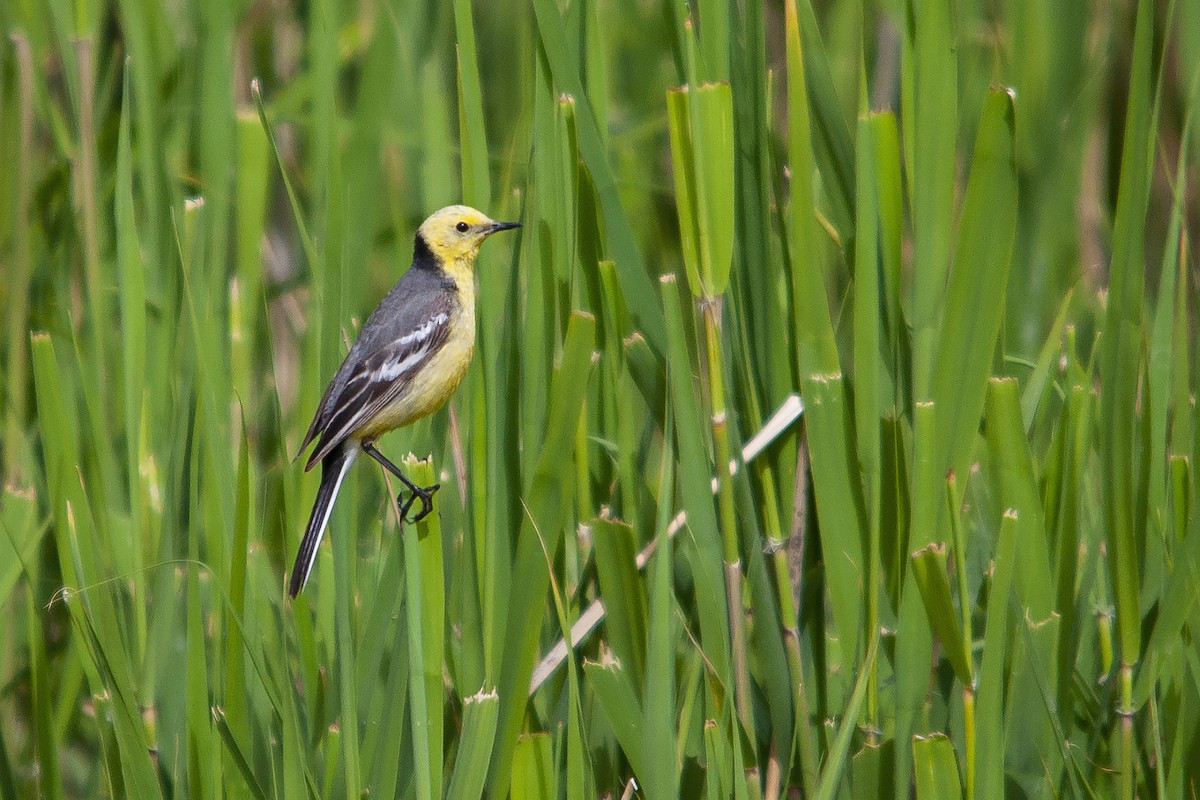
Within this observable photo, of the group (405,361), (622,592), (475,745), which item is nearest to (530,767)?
(475,745)

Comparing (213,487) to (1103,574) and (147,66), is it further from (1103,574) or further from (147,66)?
(1103,574)

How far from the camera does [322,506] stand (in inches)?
80.1

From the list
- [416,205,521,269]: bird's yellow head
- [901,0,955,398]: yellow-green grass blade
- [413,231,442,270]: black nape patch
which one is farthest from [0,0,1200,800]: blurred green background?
[413,231,442,270]: black nape patch

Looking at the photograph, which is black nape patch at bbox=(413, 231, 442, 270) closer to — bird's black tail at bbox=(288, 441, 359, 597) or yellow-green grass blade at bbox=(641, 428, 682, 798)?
bird's black tail at bbox=(288, 441, 359, 597)

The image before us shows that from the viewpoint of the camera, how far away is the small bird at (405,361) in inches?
79.2

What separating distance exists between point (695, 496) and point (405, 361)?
829 mm

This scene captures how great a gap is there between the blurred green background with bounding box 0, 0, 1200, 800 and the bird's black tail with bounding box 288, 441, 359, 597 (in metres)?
A: 0.04

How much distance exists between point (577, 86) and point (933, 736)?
90cm

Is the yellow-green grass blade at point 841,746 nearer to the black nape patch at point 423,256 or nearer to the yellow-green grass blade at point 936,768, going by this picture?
the yellow-green grass blade at point 936,768

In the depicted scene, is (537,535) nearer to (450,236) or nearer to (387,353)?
(387,353)

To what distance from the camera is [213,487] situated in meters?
1.78

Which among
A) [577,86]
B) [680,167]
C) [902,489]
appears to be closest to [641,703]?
[902,489]

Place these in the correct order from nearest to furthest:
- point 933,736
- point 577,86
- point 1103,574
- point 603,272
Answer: point 933,736 → point 577,86 → point 603,272 → point 1103,574

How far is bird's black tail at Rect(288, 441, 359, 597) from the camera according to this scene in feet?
5.92
